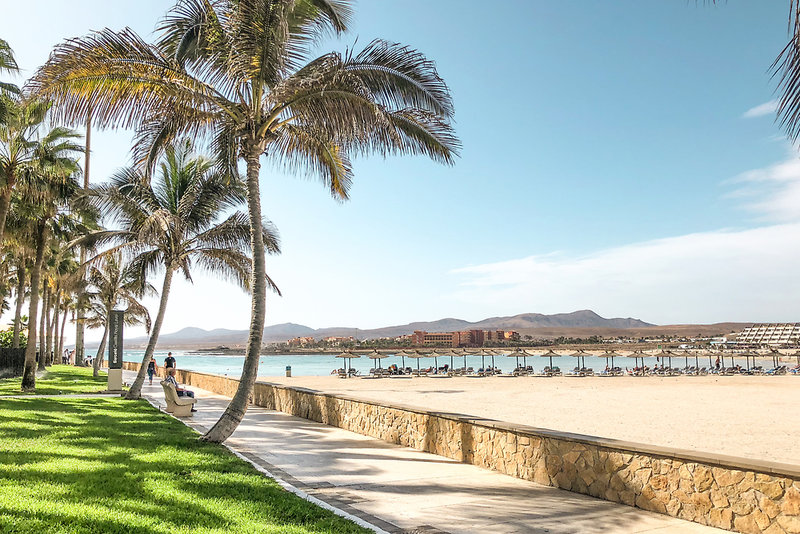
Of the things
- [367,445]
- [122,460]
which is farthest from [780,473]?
[122,460]

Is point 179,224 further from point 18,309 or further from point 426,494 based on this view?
point 18,309

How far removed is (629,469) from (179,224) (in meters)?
13.8

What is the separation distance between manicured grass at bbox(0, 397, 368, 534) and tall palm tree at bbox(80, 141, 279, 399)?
709cm

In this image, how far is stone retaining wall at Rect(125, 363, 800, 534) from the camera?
15.4ft

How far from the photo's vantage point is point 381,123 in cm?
912

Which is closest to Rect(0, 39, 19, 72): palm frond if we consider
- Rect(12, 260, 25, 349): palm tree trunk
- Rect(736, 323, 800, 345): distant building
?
Rect(12, 260, 25, 349): palm tree trunk

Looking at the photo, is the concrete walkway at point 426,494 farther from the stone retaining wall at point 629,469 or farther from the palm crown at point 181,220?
the palm crown at point 181,220

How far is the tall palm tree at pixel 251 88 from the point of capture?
8.63m

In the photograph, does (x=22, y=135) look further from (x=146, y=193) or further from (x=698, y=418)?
(x=698, y=418)

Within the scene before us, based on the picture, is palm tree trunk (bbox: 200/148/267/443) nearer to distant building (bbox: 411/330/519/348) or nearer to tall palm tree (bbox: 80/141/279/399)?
tall palm tree (bbox: 80/141/279/399)

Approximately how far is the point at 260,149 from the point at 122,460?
5261mm

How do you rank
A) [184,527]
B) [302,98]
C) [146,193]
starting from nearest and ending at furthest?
[184,527] < [302,98] < [146,193]

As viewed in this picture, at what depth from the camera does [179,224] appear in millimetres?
16094

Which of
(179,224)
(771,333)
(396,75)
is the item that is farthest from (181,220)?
(771,333)
